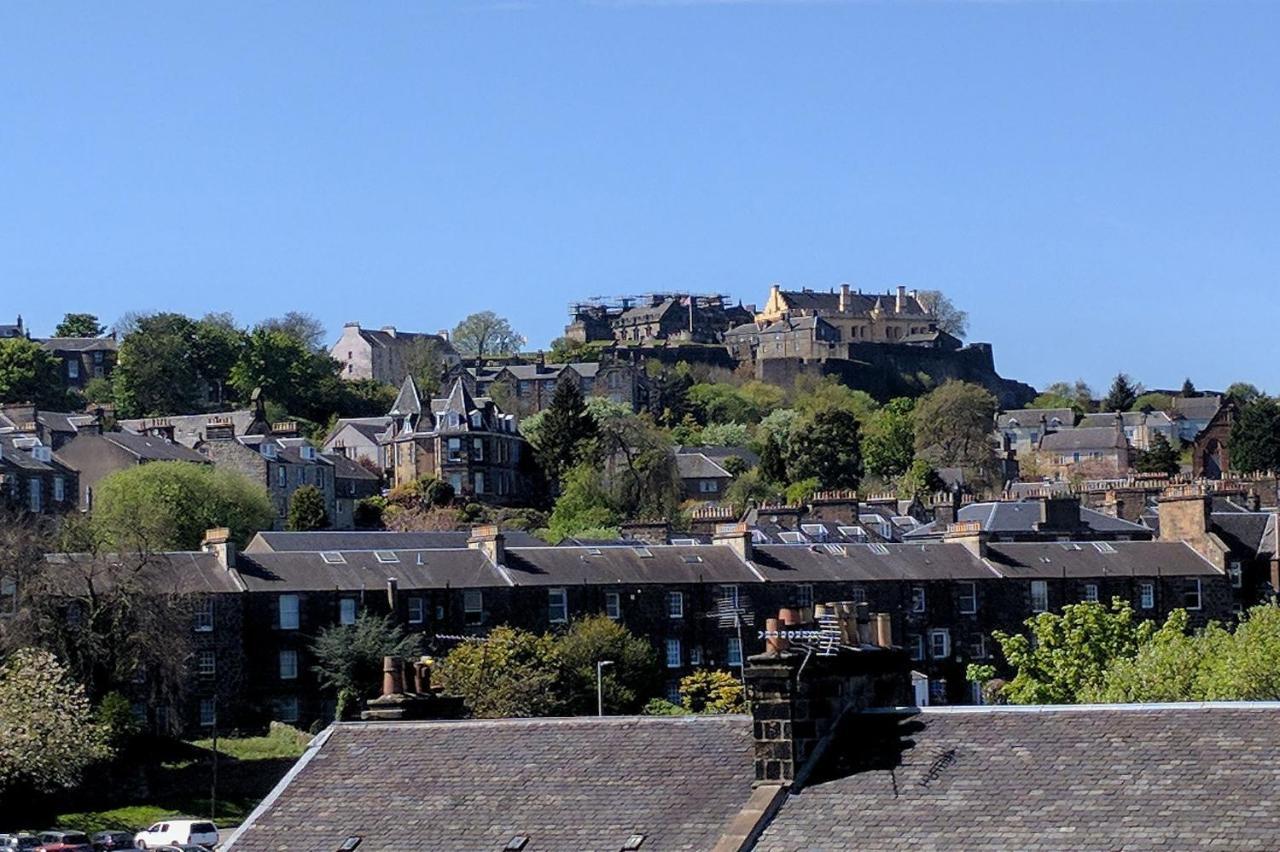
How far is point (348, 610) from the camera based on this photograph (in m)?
80.6

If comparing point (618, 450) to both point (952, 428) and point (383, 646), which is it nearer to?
point (952, 428)

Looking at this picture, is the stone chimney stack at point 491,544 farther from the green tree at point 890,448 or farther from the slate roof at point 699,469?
the green tree at point 890,448

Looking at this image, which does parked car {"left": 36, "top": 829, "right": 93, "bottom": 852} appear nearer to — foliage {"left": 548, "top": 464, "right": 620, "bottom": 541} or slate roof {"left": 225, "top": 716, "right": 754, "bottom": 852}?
slate roof {"left": 225, "top": 716, "right": 754, "bottom": 852}

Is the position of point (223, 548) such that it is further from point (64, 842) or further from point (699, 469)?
point (699, 469)

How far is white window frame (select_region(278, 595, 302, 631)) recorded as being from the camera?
79.7 m

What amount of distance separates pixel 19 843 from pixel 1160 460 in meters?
118

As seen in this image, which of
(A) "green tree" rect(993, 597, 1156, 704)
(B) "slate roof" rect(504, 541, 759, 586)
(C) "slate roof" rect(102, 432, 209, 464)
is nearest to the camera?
(A) "green tree" rect(993, 597, 1156, 704)

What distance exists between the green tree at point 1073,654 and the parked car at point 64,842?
22791 millimetres

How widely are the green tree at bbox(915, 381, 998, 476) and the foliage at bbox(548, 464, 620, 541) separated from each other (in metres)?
34.6

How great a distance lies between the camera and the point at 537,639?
77.7 m

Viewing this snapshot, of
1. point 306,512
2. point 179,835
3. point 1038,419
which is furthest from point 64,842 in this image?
point 1038,419

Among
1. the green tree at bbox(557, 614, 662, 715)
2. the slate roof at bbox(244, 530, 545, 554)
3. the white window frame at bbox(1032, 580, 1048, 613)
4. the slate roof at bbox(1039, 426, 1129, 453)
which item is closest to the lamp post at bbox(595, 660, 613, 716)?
the green tree at bbox(557, 614, 662, 715)

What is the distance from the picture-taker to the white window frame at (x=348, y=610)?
80.3 meters

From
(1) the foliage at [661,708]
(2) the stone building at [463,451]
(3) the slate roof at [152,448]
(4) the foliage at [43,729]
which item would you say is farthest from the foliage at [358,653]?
(2) the stone building at [463,451]
